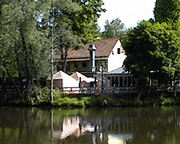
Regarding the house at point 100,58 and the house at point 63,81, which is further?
the house at point 100,58

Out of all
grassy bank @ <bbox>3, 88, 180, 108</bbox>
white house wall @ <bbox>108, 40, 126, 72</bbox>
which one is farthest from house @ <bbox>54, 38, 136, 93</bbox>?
grassy bank @ <bbox>3, 88, 180, 108</bbox>

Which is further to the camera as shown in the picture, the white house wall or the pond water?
the white house wall

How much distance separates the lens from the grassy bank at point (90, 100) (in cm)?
3712

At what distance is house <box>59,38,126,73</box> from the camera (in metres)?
53.8

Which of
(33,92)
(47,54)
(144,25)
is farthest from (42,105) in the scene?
(144,25)

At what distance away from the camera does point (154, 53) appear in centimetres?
3841

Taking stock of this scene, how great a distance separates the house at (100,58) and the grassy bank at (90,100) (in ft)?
42.5

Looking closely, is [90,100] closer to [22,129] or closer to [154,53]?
[154,53]

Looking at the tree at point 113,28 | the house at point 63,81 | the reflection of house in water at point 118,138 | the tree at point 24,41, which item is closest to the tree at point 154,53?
the house at point 63,81

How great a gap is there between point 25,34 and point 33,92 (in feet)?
20.5

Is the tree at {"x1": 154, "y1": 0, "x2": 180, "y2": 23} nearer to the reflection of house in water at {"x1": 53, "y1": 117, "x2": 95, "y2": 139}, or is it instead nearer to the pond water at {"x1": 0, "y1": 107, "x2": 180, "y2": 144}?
the pond water at {"x1": 0, "y1": 107, "x2": 180, "y2": 144}

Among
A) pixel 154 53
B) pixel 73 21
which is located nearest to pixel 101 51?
pixel 73 21

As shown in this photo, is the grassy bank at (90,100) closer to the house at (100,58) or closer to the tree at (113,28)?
the house at (100,58)

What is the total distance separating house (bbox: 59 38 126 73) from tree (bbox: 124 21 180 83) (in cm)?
1251
